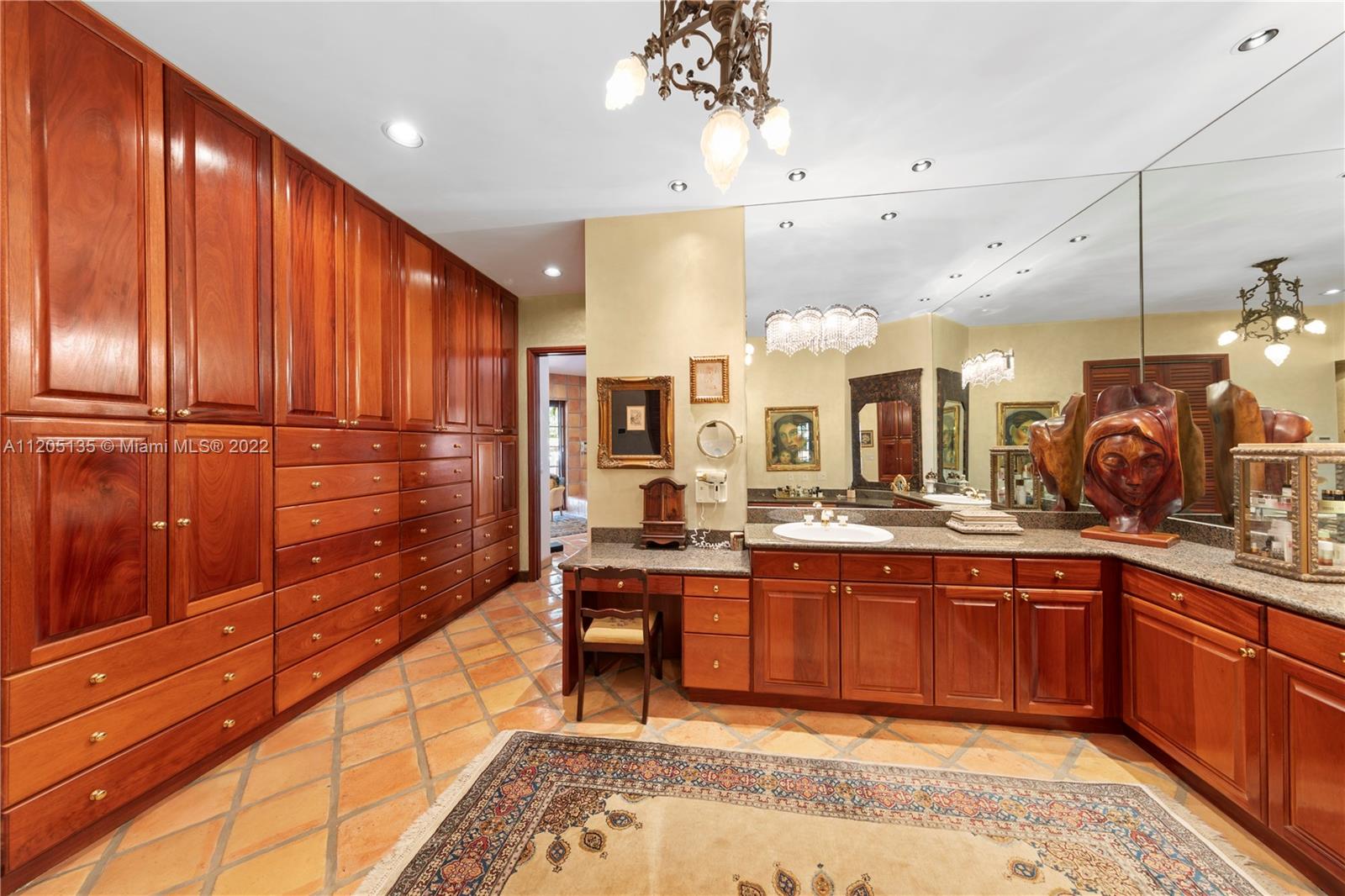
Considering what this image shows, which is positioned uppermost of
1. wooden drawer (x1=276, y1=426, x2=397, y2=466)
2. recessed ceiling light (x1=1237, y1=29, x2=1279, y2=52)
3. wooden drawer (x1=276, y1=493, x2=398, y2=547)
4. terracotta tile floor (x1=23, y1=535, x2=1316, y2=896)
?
recessed ceiling light (x1=1237, y1=29, x2=1279, y2=52)

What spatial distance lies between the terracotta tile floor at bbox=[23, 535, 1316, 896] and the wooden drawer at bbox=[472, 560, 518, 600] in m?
0.96

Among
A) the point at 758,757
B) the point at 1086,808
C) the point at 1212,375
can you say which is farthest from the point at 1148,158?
the point at 758,757

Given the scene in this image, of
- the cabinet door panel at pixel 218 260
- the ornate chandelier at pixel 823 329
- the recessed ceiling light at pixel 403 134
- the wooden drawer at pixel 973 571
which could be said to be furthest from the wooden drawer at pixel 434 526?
the wooden drawer at pixel 973 571

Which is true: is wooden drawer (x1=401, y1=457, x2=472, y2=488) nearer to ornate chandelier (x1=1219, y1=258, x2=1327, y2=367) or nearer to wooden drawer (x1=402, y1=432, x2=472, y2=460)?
wooden drawer (x1=402, y1=432, x2=472, y2=460)

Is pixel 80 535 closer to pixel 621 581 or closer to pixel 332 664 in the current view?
pixel 332 664

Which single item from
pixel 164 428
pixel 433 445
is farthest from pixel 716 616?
pixel 164 428

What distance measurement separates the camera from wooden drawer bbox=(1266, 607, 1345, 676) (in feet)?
4.40

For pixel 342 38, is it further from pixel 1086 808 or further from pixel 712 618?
pixel 1086 808

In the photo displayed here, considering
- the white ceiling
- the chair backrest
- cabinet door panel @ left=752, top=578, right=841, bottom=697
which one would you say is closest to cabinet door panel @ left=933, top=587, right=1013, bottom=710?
cabinet door panel @ left=752, top=578, right=841, bottom=697

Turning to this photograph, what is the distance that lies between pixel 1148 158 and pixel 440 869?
4540 millimetres

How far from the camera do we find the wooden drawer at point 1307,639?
134 centimetres

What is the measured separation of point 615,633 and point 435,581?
1.87 m

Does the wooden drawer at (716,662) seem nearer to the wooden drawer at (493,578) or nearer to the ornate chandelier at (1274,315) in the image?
the wooden drawer at (493,578)

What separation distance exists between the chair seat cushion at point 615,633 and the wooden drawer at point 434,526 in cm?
160
